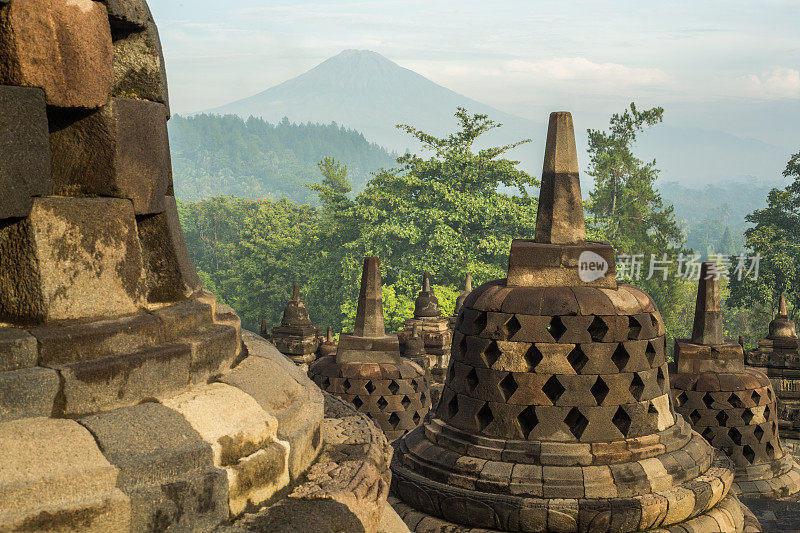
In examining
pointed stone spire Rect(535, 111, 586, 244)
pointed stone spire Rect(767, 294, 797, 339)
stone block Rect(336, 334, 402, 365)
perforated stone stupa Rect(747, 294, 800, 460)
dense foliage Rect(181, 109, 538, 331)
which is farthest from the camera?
dense foliage Rect(181, 109, 538, 331)

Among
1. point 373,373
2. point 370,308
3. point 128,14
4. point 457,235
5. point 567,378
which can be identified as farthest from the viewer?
point 457,235

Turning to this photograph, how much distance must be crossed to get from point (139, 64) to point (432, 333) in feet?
52.8

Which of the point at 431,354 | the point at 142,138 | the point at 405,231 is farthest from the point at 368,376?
the point at 405,231

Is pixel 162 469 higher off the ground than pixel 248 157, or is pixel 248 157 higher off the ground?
pixel 248 157

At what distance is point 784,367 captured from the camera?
720 inches

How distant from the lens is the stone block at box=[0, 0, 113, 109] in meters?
2.72

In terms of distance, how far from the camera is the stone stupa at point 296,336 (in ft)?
59.7

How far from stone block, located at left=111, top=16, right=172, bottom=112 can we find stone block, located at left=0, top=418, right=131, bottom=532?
141 cm

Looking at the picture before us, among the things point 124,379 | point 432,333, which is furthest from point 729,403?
point 124,379

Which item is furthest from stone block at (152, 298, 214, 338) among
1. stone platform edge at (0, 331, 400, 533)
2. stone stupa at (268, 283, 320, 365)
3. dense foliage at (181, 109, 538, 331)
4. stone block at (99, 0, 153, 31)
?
dense foliage at (181, 109, 538, 331)

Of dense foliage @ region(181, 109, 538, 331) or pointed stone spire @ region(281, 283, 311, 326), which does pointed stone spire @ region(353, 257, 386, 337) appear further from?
dense foliage @ region(181, 109, 538, 331)

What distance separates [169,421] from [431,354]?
16063mm

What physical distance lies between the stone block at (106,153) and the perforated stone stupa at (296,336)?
A: 14.9m

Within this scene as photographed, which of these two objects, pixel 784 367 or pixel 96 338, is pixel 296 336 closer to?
pixel 784 367
